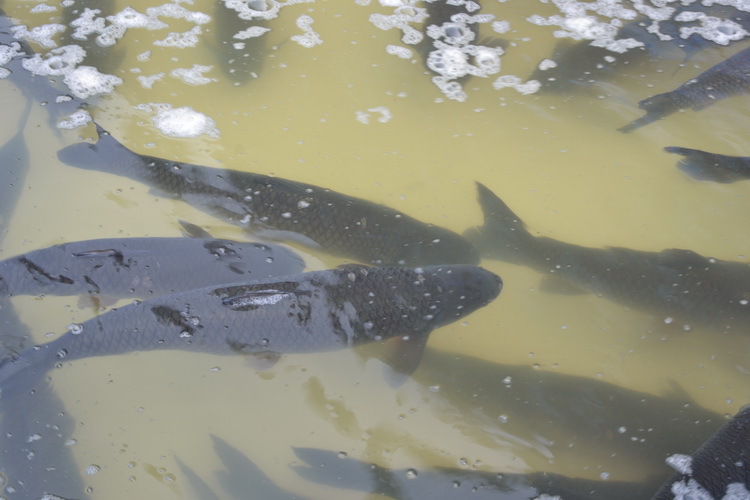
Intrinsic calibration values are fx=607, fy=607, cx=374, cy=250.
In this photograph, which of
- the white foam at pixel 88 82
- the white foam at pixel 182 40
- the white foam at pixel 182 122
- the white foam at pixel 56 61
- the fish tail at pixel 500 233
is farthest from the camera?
the white foam at pixel 182 40

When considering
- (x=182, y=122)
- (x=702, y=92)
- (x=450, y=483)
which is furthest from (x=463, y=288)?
(x=702, y=92)

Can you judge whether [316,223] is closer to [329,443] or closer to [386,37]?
[329,443]

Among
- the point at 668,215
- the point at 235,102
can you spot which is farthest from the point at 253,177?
the point at 668,215

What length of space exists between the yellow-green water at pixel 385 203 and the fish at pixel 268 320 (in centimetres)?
13

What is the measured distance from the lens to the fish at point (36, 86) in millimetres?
3468

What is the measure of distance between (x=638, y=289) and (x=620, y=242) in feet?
1.20

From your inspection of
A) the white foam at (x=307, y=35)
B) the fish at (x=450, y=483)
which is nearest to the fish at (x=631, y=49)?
the white foam at (x=307, y=35)

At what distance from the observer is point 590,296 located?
2.82 metres

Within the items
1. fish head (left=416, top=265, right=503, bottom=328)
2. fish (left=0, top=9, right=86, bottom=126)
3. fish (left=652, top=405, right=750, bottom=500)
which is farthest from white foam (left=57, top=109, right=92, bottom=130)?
fish (left=652, top=405, right=750, bottom=500)

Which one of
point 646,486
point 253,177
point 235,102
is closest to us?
point 646,486

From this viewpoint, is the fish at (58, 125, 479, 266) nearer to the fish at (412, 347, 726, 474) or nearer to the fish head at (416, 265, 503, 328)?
the fish head at (416, 265, 503, 328)

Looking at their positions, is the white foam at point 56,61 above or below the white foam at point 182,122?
above

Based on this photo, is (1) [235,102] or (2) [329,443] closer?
(2) [329,443]

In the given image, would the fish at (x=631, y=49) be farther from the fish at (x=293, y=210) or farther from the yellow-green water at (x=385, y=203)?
the fish at (x=293, y=210)
